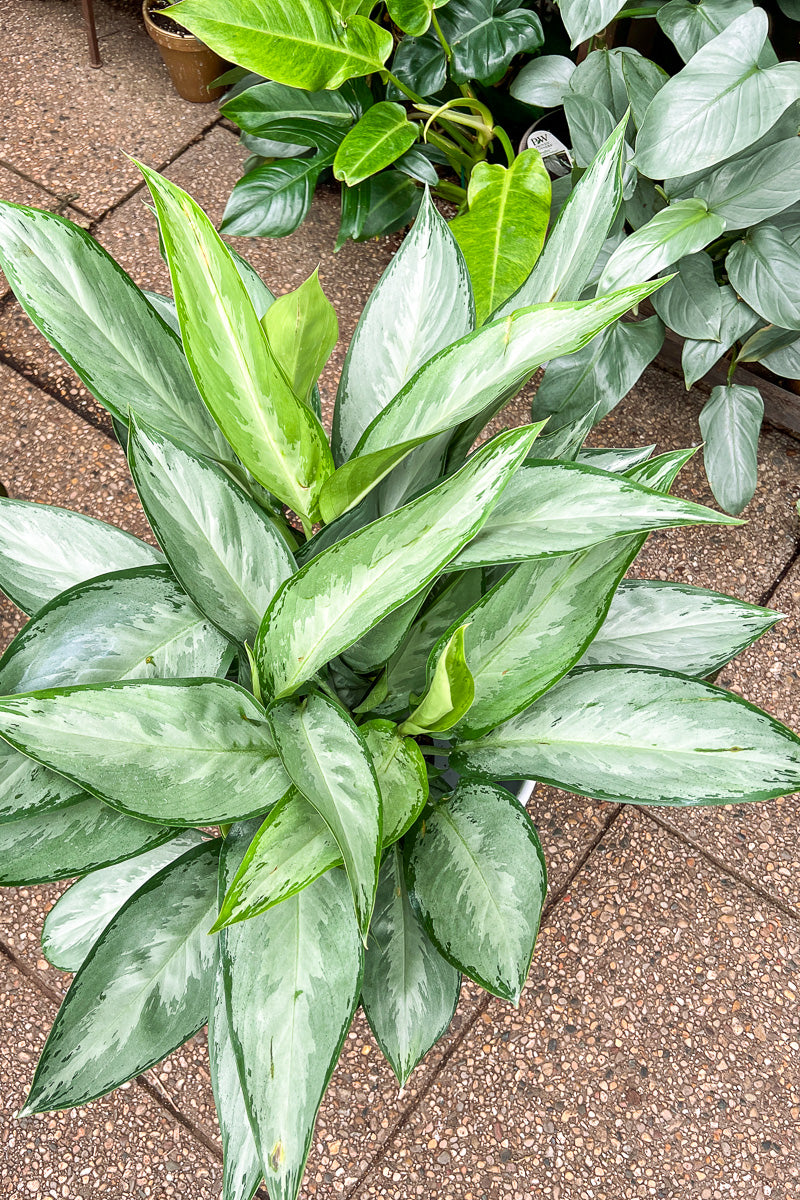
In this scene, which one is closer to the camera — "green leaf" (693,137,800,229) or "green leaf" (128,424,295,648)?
"green leaf" (128,424,295,648)

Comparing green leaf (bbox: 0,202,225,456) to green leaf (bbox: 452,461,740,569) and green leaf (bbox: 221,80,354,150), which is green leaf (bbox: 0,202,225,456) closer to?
green leaf (bbox: 452,461,740,569)

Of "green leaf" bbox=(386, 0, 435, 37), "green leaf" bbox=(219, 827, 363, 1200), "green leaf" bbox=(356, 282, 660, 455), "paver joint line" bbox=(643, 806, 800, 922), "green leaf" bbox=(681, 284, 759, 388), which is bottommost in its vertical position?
"paver joint line" bbox=(643, 806, 800, 922)

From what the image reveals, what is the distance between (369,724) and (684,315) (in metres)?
0.90

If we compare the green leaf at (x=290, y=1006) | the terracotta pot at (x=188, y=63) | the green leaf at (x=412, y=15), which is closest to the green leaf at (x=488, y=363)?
the green leaf at (x=290, y=1006)

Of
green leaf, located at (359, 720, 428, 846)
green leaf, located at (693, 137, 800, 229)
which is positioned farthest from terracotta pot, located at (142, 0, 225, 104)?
green leaf, located at (359, 720, 428, 846)

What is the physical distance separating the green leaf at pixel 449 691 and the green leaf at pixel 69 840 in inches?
7.4

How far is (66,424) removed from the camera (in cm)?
156

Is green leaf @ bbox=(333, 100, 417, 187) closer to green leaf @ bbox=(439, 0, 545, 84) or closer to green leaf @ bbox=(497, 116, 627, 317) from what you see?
green leaf @ bbox=(439, 0, 545, 84)

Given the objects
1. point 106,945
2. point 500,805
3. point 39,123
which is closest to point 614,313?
point 500,805

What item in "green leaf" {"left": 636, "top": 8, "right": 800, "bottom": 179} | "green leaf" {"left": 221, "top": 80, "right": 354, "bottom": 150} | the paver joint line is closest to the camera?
"green leaf" {"left": 636, "top": 8, "right": 800, "bottom": 179}

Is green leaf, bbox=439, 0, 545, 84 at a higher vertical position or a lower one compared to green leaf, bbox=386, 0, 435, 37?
lower

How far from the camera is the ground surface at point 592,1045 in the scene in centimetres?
107

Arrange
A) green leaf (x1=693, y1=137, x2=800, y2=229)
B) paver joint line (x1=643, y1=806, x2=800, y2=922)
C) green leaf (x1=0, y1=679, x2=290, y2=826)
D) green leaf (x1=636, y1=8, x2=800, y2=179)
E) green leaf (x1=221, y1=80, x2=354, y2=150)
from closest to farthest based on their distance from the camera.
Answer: green leaf (x1=0, y1=679, x2=290, y2=826), green leaf (x1=636, y1=8, x2=800, y2=179), green leaf (x1=693, y1=137, x2=800, y2=229), paver joint line (x1=643, y1=806, x2=800, y2=922), green leaf (x1=221, y1=80, x2=354, y2=150)

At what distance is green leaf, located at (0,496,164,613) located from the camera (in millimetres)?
662
